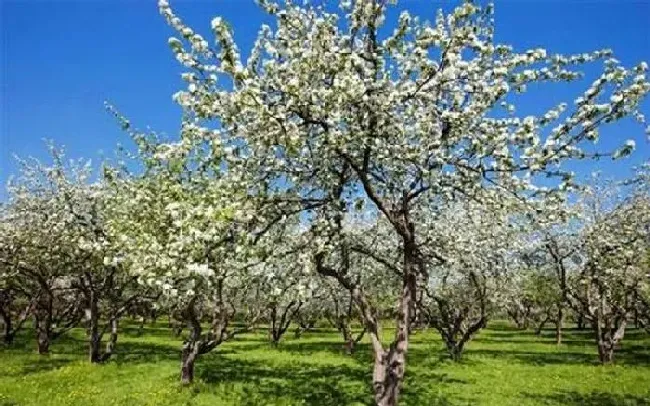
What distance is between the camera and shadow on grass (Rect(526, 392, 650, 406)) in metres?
25.9

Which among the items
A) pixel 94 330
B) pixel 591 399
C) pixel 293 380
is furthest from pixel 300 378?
pixel 591 399

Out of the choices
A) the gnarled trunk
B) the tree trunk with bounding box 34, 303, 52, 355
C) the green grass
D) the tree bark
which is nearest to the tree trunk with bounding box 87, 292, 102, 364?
the green grass

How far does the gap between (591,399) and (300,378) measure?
1335 cm

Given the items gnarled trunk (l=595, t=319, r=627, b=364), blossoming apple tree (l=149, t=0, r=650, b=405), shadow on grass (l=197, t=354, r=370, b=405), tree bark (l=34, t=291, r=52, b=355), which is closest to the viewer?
blossoming apple tree (l=149, t=0, r=650, b=405)

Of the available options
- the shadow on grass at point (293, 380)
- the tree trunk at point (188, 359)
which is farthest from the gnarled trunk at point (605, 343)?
the tree trunk at point (188, 359)

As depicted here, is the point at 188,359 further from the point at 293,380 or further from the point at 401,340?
the point at 401,340

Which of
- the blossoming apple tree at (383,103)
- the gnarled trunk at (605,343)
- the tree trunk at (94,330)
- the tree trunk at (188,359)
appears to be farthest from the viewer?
the gnarled trunk at (605,343)

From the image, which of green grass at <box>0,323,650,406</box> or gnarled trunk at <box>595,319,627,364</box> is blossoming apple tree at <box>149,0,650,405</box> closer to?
green grass at <box>0,323,650,406</box>

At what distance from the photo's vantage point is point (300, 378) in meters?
32.0

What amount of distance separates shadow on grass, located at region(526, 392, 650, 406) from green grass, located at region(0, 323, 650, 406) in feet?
0.13

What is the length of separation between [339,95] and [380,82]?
3.71 feet

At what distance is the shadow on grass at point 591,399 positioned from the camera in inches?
1021

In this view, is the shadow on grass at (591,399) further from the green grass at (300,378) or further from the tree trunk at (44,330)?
the tree trunk at (44,330)

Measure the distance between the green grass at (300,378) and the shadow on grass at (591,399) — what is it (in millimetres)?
41
